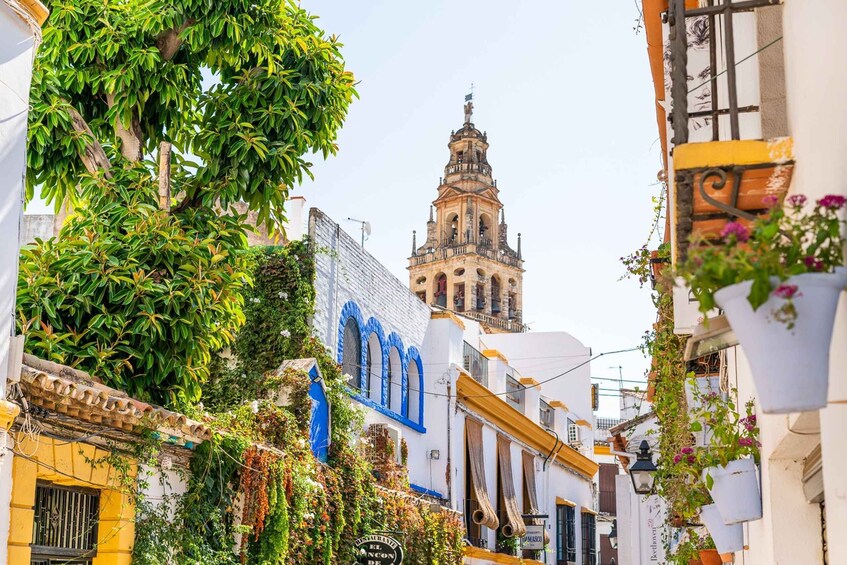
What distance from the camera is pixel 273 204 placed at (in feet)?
43.8

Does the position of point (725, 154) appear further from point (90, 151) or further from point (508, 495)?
point (508, 495)

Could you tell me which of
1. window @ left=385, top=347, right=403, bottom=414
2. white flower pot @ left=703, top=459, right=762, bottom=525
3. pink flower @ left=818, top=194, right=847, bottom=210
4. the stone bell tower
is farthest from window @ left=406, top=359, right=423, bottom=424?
the stone bell tower

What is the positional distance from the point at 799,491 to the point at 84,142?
9.45m

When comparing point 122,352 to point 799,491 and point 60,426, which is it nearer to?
point 60,426

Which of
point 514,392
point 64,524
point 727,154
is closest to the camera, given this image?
point 727,154

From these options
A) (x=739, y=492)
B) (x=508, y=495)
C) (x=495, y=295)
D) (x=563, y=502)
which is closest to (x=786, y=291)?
(x=739, y=492)

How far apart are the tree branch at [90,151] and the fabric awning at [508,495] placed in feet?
57.2

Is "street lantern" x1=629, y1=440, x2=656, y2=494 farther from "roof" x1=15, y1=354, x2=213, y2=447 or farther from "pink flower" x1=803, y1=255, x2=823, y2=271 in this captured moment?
"pink flower" x1=803, y1=255, x2=823, y2=271

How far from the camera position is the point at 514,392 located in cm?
3023

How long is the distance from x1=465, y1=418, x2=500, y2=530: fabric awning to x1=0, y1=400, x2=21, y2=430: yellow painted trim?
17849 mm

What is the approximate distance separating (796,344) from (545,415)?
3253cm

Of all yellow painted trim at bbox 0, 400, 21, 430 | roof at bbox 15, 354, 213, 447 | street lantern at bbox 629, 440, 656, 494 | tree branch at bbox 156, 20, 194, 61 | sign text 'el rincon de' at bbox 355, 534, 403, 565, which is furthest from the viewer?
sign text 'el rincon de' at bbox 355, 534, 403, 565

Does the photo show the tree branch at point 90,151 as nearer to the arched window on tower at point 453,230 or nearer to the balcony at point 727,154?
the balcony at point 727,154

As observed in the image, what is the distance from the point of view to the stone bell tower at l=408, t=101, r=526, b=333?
211ft
